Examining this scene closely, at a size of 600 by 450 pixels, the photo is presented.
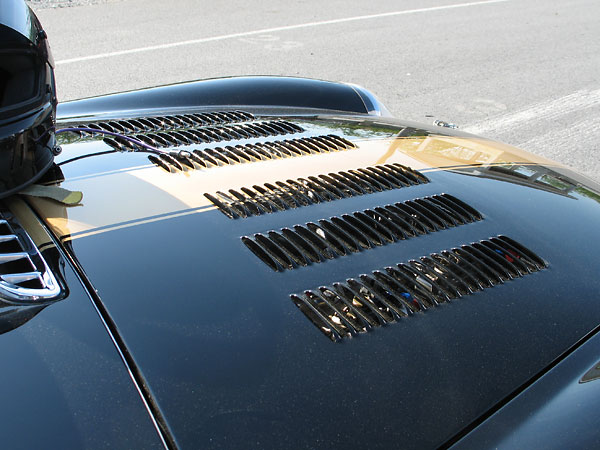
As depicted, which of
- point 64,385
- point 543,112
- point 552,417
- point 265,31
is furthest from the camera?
point 265,31

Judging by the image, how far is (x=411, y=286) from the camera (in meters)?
1.40

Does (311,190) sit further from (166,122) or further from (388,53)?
(388,53)

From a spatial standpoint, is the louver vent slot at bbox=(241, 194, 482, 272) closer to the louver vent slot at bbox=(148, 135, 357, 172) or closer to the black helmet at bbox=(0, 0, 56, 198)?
the louver vent slot at bbox=(148, 135, 357, 172)

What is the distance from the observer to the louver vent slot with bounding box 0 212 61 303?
116 centimetres

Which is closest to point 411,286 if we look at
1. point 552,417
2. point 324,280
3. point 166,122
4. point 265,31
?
point 324,280

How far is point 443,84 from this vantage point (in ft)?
21.5

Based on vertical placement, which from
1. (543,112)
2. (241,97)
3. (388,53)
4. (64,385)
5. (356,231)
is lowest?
(388,53)

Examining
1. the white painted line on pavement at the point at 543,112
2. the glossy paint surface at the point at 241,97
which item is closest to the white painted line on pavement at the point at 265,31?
the white painted line on pavement at the point at 543,112

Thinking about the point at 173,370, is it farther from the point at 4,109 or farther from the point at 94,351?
the point at 4,109

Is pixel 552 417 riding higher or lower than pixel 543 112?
higher

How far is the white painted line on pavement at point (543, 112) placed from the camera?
5.42 metres

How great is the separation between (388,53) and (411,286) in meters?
6.74

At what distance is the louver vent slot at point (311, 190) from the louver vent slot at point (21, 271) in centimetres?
45

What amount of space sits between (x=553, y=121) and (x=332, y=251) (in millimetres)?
4863
